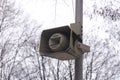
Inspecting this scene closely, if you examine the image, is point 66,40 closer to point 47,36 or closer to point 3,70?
point 47,36

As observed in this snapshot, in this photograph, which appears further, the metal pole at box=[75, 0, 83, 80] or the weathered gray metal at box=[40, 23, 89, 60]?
the metal pole at box=[75, 0, 83, 80]

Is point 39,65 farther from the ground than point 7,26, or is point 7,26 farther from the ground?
point 7,26

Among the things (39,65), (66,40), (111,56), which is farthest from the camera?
(39,65)

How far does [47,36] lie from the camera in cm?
380

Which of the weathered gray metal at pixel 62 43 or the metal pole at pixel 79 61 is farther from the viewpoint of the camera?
the metal pole at pixel 79 61

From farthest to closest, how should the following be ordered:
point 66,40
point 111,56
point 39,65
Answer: point 39,65
point 111,56
point 66,40

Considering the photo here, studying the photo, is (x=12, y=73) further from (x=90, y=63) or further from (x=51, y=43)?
(x=51, y=43)

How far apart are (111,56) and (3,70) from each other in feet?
22.0

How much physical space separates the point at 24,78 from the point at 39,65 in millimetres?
1287

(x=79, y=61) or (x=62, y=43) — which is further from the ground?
(x=62, y=43)

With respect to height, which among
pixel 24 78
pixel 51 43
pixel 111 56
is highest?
pixel 51 43

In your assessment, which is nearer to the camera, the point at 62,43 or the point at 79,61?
the point at 62,43

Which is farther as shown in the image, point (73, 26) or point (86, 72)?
point (86, 72)

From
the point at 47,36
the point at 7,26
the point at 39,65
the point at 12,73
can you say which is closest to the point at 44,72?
the point at 39,65
